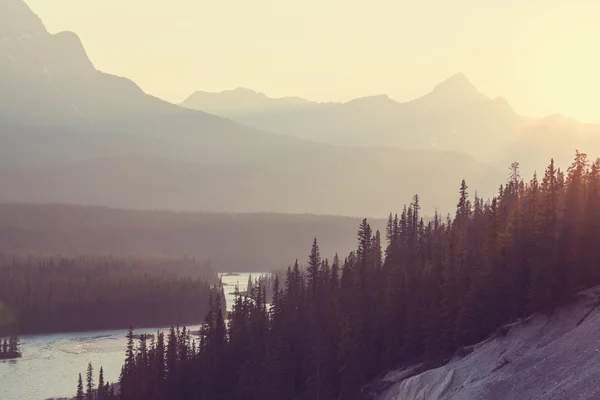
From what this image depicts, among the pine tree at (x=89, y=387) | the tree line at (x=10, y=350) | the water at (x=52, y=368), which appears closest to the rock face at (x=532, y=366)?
the pine tree at (x=89, y=387)

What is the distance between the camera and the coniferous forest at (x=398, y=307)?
74.6 metres

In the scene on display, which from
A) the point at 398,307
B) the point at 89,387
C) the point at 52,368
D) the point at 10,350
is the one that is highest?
the point at 398,307

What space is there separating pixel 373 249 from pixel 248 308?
24736 millimetres

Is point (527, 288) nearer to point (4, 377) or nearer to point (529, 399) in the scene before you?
point (529, 399)

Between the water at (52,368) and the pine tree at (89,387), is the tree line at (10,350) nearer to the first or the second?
the water at (52,368)

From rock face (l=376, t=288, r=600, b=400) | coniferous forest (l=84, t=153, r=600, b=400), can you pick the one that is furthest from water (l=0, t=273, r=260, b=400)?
rock face (l=376, t=288, r=600, b=400)

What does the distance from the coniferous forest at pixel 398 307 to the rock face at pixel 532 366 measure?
375 centimetres

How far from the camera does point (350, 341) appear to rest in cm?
8869

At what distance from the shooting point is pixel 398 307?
9294 cm

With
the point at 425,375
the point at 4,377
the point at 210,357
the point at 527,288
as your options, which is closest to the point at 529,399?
the point at 425,375

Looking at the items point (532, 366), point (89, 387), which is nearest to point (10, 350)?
point (89, 387)

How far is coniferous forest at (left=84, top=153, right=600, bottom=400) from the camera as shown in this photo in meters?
74.6

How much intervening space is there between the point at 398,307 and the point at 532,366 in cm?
3702

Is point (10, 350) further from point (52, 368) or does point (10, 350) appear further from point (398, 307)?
point (398, 307)
